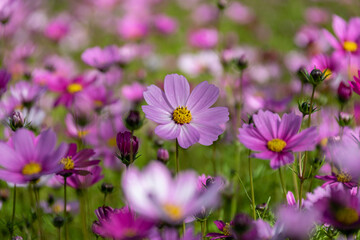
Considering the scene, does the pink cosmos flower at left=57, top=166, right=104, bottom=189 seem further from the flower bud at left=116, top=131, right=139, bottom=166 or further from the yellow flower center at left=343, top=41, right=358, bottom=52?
the yellow flower center at left=343, top=41, right=358, bottom=52

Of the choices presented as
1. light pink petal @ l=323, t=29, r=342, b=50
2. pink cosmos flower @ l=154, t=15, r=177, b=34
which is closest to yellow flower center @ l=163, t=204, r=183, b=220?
light pink petal @ l=323, t=29, r=342, b=50

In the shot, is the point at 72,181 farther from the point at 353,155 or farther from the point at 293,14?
the point at 293,14

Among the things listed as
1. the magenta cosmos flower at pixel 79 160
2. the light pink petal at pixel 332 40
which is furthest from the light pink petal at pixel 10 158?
the light pink petal at pixel 332 40

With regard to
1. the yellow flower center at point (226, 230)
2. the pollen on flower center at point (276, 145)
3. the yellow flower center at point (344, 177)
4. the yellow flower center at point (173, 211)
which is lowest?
the yellow flower center at point (226, 230)

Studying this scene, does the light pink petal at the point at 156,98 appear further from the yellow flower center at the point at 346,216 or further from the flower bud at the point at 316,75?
the yellow flower center at the point at 346,216

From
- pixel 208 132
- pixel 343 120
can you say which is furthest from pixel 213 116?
pixel 343 120
